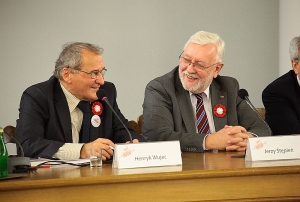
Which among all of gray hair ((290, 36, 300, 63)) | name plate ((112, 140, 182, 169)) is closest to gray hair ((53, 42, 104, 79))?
name plate ((112, 140, 182, 169))

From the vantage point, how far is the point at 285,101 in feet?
14.6

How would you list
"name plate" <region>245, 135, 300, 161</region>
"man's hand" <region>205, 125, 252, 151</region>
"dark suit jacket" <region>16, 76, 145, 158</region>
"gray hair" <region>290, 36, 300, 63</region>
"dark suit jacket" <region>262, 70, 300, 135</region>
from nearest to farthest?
"name plate" <region>245, 135, 300, 161</region> → "dark suit jacket" <region>16, 76, 145, 158</region> → "man's hand" <region>205, 125, 252, 151</region> → "dark suit jacket" <region>262, 70, 300, 135</region> → "gray hair" <region>290, 36, 300, 63</region>

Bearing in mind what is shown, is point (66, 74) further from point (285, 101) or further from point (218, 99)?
point (285, 101)

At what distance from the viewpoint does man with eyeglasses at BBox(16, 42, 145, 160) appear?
11.6ft

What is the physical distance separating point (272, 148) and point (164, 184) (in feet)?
2.18

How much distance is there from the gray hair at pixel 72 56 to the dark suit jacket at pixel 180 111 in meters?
0.49

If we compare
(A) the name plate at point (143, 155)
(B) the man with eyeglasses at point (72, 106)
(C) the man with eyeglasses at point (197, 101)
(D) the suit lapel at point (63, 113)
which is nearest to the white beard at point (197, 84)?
(C) the man with eyeglasses at point (197, 101)

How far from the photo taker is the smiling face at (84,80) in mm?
3732

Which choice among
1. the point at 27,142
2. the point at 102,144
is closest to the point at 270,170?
the point at 102,144

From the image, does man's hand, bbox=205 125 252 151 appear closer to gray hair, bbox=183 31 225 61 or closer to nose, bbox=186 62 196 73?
nose, bbox=186 62 196 73

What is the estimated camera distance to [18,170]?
2623 mm

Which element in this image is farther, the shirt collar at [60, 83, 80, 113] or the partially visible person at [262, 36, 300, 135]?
the partially visible person at [262, 36, 300, 135]

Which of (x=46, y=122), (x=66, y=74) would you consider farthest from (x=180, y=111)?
(x=46, y=122)

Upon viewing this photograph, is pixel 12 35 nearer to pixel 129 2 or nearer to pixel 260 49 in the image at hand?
pixel 129 2
